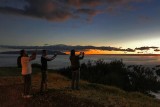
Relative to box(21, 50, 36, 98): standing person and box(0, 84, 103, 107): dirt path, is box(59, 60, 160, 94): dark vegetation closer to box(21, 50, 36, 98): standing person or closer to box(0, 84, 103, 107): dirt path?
box(0, 84, 103, 107): dirt path

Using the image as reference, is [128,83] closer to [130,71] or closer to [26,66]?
[130,71]

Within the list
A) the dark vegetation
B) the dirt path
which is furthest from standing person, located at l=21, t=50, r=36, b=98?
the dark vegetation

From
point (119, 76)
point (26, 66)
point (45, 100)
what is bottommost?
point (119, 76)

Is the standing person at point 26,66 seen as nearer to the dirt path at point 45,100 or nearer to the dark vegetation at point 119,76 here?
the dirt path at point 45,100

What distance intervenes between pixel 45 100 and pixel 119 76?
2303 centimetres

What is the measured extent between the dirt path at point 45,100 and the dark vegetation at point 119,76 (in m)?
18.3

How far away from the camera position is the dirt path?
1573cm

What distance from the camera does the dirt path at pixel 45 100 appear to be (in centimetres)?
1573

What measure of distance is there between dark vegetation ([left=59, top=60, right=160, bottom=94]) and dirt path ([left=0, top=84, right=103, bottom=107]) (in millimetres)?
18306

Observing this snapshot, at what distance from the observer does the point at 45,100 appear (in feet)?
54.6

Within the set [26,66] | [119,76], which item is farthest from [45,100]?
[119,76]

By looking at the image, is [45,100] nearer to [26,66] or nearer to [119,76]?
[26,66]

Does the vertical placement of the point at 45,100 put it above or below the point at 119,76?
above

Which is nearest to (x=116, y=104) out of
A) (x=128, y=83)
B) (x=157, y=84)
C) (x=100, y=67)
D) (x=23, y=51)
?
(x=23, y=51)
